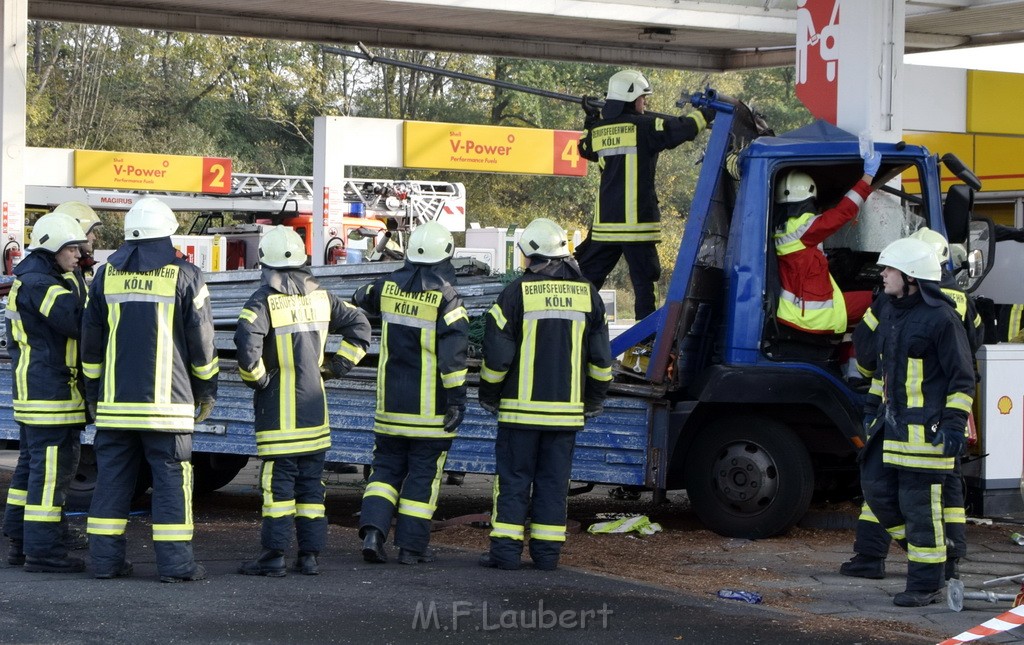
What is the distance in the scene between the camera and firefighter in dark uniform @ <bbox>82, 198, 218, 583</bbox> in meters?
6.32

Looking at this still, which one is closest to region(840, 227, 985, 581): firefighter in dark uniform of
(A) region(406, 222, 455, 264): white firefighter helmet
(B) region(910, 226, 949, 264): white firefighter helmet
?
(B) region(910, 226, 949, 264): white firefighter helmet

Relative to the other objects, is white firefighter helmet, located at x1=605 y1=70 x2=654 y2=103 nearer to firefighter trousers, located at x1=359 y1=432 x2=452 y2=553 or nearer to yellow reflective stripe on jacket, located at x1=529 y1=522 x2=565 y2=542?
firefighter trousers, located at x1=359 y1=432 x2=452 y2=553

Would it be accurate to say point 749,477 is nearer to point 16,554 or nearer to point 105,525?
point 105,525

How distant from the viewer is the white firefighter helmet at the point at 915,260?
20.6 ft

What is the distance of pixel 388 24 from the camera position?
14016 mm

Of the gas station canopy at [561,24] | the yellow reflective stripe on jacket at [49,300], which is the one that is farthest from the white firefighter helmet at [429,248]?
the gas station canopy at [561,24]

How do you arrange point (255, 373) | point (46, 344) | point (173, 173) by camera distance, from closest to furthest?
point (255, 373) < point (46, 344) < point (173, 173)

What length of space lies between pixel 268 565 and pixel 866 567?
121 inches

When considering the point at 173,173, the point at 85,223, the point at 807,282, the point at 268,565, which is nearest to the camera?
the point at 268,565

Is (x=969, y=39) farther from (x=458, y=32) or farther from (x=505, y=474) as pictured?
(x=505, y=474)

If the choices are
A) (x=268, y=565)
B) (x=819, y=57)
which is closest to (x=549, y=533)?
(x=268, y=565)

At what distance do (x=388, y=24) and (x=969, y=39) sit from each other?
604cm

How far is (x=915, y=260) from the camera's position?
20.6ft

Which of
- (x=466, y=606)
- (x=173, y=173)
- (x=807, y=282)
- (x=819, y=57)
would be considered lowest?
(x=466, y=606)
